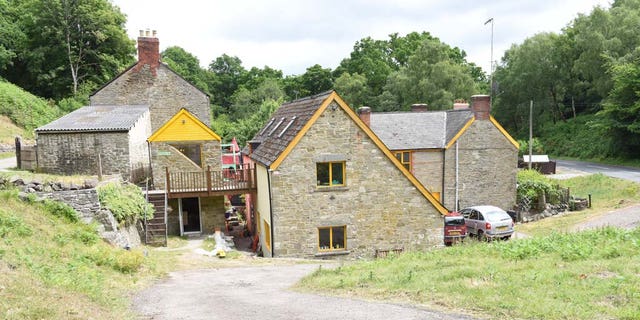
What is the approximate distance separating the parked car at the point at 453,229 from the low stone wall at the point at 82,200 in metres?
13.9

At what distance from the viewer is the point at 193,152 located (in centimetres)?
2245

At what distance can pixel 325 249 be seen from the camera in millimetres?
17172

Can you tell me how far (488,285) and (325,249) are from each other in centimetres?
953

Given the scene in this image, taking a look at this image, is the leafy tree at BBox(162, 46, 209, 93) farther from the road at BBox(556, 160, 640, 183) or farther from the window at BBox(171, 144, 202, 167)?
the window at BBox(171, 144, 202, 167)

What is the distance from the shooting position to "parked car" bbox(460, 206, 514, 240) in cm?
1998

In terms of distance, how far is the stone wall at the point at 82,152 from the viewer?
1955 centimetres

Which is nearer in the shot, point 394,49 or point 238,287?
point 238,287

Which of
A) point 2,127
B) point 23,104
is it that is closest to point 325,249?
point 2,127

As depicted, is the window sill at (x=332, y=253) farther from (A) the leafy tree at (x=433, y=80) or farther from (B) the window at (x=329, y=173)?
(A) the leafy tree at (x=433, y=80)

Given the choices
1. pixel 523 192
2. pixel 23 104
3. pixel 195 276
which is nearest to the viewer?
pixel 195 276

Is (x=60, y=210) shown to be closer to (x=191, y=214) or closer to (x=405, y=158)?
(x=191, y=214)

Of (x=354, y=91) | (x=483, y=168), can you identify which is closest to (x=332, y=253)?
(x=483, y=168)

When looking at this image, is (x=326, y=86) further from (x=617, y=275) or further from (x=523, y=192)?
(x=617, y=275)

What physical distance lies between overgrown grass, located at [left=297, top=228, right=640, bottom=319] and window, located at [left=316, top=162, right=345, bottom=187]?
5374mm
